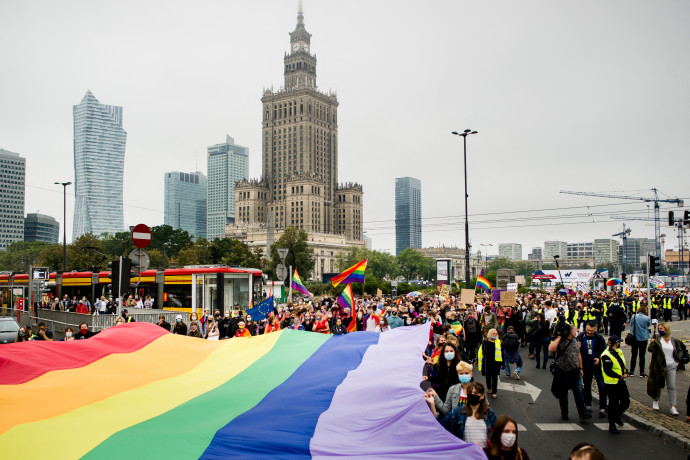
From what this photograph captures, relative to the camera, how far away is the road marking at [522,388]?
14.0 meters

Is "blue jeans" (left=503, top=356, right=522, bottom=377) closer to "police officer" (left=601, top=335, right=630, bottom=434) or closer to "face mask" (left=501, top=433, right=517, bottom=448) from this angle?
"police officer" (left=601, top=335, right=630, bottom=434)

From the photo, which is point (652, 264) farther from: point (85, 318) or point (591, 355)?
point (85, 318)

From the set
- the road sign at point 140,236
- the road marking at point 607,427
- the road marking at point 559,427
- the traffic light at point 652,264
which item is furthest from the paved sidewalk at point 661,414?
the road sign at point 140,236

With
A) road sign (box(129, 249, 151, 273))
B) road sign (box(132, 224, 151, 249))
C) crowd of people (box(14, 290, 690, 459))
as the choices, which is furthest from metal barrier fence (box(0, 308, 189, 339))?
road sign (box(132, 224, 151, 249))

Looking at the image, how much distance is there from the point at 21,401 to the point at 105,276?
27.6 m

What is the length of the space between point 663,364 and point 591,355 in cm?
138

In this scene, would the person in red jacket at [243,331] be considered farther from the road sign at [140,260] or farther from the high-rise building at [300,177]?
the high-rise building at [300,177]

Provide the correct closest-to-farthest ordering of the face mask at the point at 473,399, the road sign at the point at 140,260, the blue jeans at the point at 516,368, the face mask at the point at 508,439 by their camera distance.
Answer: the face mask at the point at 508,439
the face mask at the point at 473,399
the road sign at the point at 140,260
the blue jeans at the point at 516,368

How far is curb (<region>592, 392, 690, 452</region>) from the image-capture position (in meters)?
9.51

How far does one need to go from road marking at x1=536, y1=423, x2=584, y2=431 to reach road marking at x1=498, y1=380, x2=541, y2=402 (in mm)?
2677

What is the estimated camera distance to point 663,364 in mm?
11516

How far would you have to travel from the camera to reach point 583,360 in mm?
12195

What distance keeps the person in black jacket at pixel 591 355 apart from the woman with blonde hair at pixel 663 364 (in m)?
0.94

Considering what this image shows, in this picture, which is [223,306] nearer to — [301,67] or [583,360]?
[583,360]
